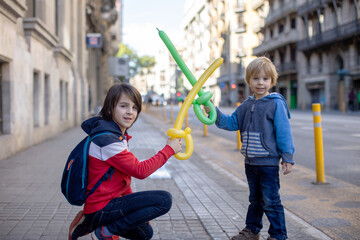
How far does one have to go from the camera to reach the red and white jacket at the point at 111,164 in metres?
2.71

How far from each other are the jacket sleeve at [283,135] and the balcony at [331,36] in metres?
34.0

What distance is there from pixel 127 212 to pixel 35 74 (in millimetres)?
9555

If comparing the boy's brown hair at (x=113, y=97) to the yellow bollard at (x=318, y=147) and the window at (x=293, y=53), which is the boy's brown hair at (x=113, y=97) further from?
the window at (x=293, y=53)

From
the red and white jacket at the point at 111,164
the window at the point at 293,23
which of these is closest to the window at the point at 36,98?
the red and white jacket at the point at 111,164

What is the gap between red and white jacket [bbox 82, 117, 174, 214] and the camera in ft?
8.90

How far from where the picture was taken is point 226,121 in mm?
3582

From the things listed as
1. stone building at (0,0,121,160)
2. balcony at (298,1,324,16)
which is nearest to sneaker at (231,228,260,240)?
stone building at (0,0,121,160)

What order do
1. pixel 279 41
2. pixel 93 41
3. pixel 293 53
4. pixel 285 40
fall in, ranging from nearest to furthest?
pixel 93 41 → pixel 285 40 → pixel 293 53 → pixel 279 41

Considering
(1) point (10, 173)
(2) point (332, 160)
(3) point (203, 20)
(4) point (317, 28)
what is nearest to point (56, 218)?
(1) point (10, 173)

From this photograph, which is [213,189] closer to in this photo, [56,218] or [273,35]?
[56,218]

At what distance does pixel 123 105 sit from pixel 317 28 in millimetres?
42818

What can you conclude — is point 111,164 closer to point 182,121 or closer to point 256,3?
point 182,121

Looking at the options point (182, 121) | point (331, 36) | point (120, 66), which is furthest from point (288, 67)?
point (182, 121)

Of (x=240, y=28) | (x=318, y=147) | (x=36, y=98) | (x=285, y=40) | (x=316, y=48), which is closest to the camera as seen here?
(x=318, y=147)
